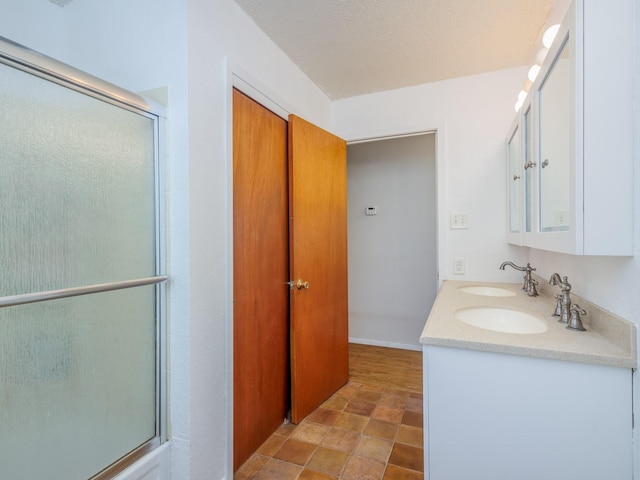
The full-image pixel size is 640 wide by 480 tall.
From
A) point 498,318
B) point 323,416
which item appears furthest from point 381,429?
point 498,318

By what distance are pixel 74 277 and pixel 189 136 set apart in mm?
657

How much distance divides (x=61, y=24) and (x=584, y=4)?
217cm

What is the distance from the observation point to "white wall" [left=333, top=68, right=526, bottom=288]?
220 centimetres

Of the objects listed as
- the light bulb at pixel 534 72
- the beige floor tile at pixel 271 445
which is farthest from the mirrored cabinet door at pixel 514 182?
the beige floor tile at pixel 271 445

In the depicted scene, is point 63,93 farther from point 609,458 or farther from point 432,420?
point 609,458

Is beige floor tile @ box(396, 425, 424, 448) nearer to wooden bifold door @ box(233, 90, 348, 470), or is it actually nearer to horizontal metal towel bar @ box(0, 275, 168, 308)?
wooden bifold door @ box(233, 90, 348, 470)

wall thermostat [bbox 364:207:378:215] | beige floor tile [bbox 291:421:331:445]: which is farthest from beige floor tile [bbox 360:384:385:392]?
wall thermostat [bbox 364:207:378:215]

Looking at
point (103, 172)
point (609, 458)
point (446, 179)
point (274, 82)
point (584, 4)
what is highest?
point (274, 82)

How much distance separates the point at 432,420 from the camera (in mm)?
1036

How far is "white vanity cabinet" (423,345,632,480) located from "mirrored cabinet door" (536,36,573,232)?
18.4 inches

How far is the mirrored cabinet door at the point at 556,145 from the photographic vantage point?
100cm

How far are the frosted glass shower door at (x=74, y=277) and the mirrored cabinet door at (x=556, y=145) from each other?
149 centimetres

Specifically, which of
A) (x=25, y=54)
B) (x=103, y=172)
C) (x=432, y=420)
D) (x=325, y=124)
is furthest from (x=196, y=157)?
(x=325, y=124)

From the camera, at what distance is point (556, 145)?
112 cm
